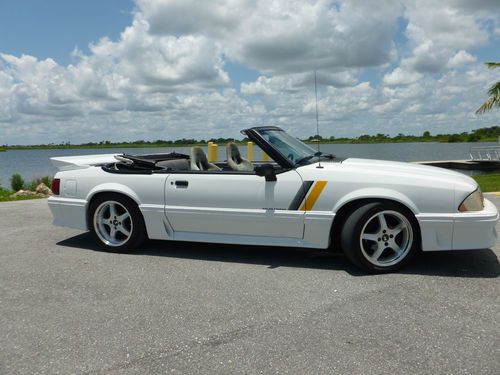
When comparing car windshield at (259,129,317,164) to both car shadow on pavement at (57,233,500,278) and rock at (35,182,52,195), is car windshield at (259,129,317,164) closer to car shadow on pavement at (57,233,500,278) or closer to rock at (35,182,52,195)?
car shadow on pavement at (57,233,500,278)

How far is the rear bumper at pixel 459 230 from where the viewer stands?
154 inches

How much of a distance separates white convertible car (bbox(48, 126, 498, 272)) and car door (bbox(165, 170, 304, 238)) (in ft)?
0.03

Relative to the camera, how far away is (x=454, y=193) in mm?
3949

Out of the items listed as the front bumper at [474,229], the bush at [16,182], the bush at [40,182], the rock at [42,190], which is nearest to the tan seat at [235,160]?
the front bumper at [474,229]

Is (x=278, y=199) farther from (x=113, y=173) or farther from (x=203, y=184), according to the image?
(x=113, y=173)

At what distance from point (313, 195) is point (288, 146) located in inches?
29.3

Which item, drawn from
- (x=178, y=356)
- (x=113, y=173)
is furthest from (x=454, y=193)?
(x=113, y=173)

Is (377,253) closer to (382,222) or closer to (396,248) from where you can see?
(396,248)

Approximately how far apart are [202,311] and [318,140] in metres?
2.62

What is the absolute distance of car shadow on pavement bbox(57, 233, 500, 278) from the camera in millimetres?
4207

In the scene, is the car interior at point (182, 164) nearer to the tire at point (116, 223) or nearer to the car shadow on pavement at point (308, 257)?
the tire at point (116, 223)

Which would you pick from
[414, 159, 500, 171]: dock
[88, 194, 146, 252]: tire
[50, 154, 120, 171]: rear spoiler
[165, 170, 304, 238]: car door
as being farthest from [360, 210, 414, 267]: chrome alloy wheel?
[414, 159, 500, 171]: dock

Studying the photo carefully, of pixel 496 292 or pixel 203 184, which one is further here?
pixel 203 184

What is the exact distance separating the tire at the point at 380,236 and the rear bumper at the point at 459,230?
0.12m
